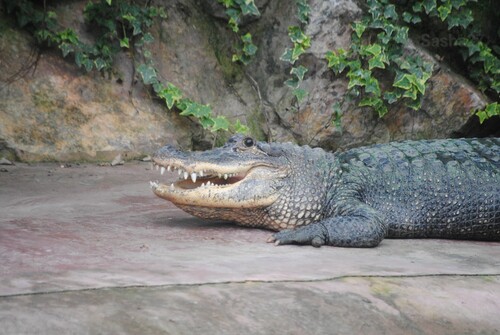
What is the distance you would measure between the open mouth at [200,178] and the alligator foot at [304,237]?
62cm

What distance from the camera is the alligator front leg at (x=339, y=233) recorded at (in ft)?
13.6

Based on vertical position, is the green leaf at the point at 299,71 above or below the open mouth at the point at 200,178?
above

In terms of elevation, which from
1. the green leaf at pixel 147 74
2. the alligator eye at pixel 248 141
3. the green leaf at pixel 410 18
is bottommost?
the alligator eye at pixel 248 141

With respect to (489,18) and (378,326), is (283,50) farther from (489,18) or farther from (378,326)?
(378,326)

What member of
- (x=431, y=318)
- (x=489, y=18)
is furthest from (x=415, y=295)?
(x=489, y=18)

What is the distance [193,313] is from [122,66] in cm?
610

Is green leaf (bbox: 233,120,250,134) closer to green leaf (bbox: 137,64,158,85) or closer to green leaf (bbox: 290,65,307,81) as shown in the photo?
green leaf (bbox: 290,65,307,81)

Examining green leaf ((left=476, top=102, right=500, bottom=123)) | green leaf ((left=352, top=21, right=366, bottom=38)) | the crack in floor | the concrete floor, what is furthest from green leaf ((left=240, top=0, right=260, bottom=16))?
the crack in floor

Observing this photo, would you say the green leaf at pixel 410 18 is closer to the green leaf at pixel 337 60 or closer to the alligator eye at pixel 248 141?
the green leaf at pixel 337 60

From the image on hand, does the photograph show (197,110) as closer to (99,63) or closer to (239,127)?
(239,127)

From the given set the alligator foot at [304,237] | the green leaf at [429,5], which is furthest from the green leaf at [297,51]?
the alligator foot at [304,237]

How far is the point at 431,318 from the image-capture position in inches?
111

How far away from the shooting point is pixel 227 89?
8703 millimetres

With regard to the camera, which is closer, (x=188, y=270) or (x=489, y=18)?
(x=188, y=270)
